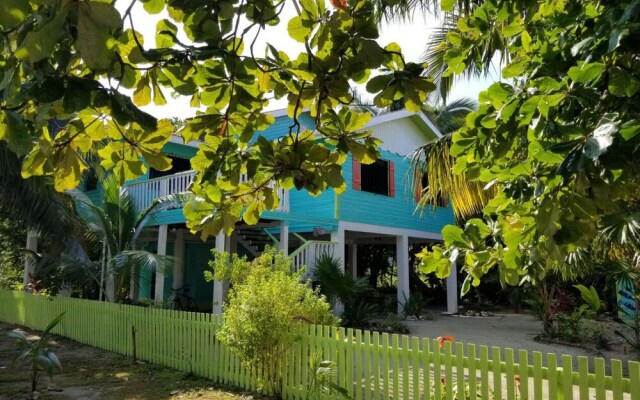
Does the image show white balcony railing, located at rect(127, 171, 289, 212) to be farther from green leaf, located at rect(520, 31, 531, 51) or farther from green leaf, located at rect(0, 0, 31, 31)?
green leaf, located at rect(0, 0, 31, 31)

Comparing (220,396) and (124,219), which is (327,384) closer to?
(220,396)

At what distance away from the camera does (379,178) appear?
16578 millimetres

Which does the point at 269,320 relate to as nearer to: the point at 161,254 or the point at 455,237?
the point at 455,237

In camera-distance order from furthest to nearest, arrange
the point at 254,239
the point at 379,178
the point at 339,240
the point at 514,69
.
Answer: the point at 379,178 → the point at 254,239 → the point at 339,240 → the point at 514,69

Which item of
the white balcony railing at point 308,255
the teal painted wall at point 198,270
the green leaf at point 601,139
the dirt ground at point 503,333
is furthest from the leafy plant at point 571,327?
the teal painted wall at point 198,270

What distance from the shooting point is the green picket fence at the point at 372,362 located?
4438 millimetres

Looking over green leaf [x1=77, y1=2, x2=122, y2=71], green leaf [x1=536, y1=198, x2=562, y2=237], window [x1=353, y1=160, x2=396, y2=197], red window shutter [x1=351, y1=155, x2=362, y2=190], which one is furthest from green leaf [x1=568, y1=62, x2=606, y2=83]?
window [x1=353, y1=160, x2=396, y2=197]

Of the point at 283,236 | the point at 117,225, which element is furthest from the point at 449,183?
the point at 117,225

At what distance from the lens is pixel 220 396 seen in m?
6.67

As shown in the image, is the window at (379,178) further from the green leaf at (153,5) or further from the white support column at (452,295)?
the green leaf at (153,5)

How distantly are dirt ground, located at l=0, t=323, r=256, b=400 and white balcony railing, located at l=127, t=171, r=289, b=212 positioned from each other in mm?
4817

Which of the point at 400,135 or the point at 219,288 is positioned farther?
the point at 400,135

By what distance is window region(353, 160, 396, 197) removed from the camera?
1625 cm

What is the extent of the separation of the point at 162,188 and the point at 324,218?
14.5 feet
